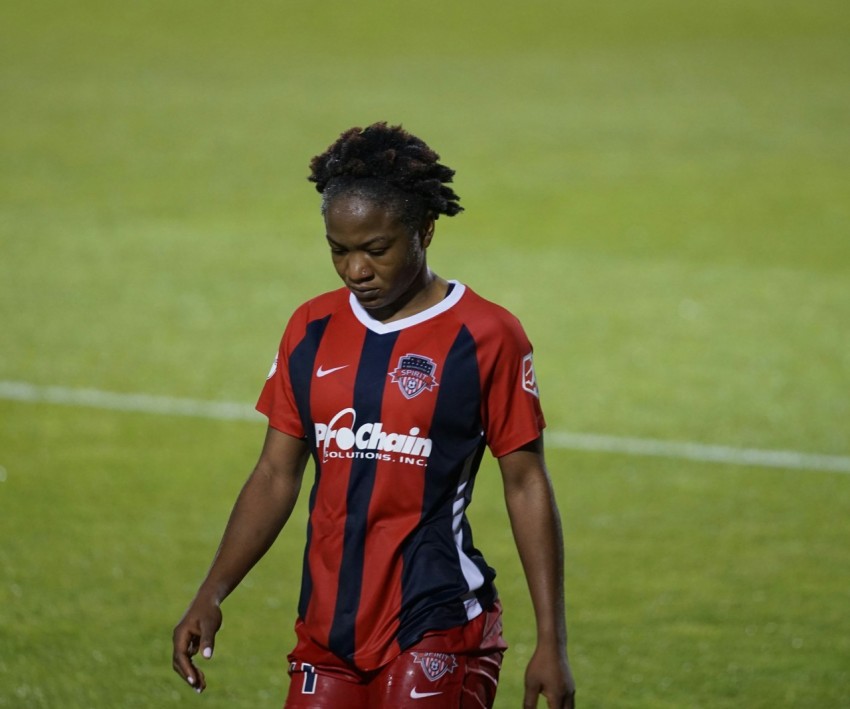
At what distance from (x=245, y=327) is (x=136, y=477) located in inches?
127

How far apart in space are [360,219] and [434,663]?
1.11 metres

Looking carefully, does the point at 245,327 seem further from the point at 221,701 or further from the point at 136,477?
the point at 221,701

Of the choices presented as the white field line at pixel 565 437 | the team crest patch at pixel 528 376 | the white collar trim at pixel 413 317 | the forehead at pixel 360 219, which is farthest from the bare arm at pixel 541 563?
the white field line at pixel 565 437

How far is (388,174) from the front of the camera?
414 centimetres

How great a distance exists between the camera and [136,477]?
920 centimetres

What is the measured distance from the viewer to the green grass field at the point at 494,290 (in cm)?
721

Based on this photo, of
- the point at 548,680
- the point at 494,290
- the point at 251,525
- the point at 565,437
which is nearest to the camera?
the point at 548,680

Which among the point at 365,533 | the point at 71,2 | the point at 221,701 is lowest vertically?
the point at 221,701

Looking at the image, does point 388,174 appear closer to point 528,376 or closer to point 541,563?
point 528,376

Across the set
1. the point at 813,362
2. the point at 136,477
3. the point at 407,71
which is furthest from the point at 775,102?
the point at 136,477

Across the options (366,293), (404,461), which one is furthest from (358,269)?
(404,461)

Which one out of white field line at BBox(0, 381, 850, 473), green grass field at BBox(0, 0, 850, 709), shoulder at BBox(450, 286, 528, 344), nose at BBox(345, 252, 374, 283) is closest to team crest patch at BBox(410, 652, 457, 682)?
shoulder at BBox(450, 286, 528, 344)

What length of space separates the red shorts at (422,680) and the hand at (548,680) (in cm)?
24

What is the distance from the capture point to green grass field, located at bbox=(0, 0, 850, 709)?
7.21m
